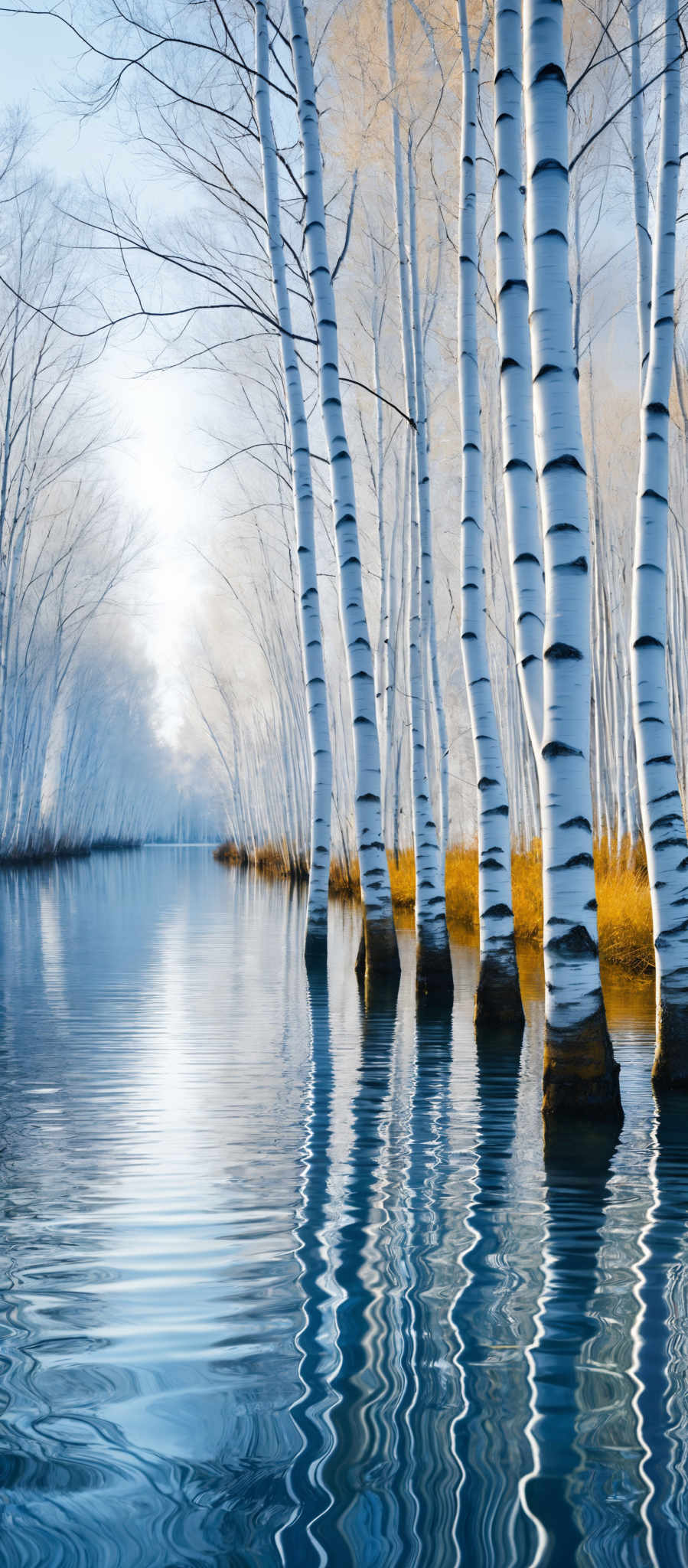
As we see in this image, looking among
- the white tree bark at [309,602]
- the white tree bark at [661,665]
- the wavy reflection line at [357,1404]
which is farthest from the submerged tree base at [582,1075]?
the white tree bark at [309,602]

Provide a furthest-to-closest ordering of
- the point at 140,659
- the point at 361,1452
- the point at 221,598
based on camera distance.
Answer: the point at 140,659 → the point at 221,598 → the point at 361,1452

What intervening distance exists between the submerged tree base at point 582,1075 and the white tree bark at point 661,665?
84cm

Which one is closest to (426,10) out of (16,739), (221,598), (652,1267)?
(652,1267)

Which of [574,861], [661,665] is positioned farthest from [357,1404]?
[661,665]

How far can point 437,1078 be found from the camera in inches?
208

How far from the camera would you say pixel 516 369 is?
470 cm

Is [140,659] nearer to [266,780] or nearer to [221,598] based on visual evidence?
[266,780]

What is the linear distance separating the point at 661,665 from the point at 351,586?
13.3ft

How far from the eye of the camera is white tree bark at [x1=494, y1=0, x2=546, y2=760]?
15.6 feet

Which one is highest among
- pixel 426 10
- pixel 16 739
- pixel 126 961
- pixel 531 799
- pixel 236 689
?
pixel 426 10

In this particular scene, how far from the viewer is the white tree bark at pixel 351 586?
8172 millimetres

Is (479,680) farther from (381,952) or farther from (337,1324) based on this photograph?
(337,1324)

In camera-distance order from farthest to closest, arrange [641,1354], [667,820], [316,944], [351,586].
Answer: [316,944] → [351,586] → [667,820] → [641,1354]

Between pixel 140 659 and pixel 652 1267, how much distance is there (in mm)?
51242
